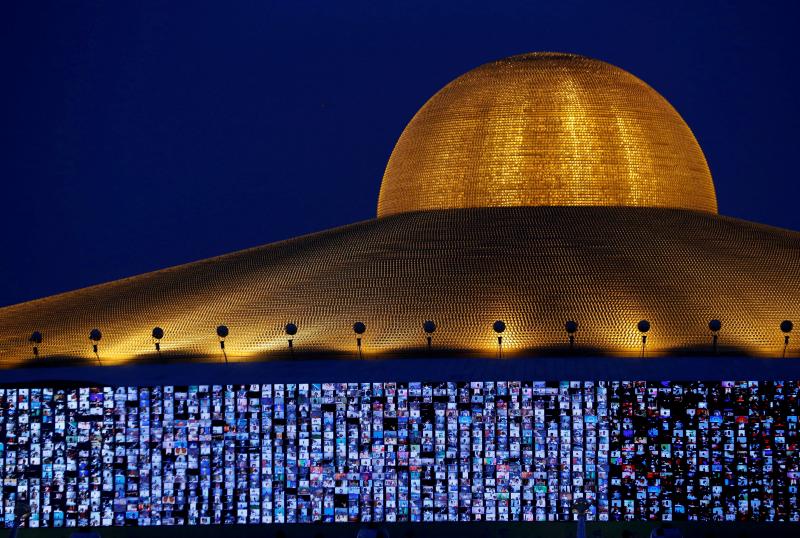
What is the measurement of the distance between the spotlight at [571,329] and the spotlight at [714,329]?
146 inches

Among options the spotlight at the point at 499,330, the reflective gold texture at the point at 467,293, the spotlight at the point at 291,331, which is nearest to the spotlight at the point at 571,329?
the reflective gold texture at the point at 467,293

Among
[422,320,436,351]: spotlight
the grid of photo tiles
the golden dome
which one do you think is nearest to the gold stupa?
the golden dome

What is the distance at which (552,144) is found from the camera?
59062mm

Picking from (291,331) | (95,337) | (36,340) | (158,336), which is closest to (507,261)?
(291,331)

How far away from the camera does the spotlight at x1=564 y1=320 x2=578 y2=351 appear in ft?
163

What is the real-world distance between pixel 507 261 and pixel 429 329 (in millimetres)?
5022

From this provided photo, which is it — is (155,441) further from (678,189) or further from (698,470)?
(678,189)

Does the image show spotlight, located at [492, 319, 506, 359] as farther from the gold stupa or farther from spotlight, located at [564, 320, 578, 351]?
spotlight, located at [564, 320, 578, 351]

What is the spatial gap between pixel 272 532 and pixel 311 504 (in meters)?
1.24

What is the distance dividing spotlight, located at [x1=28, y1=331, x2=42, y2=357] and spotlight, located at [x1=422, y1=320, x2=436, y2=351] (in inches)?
→ 447

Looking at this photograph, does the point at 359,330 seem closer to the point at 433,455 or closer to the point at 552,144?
the point at 433,455

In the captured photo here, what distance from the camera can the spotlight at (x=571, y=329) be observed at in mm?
49750

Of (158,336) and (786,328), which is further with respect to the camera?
(158,336)

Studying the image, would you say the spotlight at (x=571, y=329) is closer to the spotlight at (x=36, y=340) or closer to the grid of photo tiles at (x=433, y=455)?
the grid of photo tiles at (x=433, y=455)
